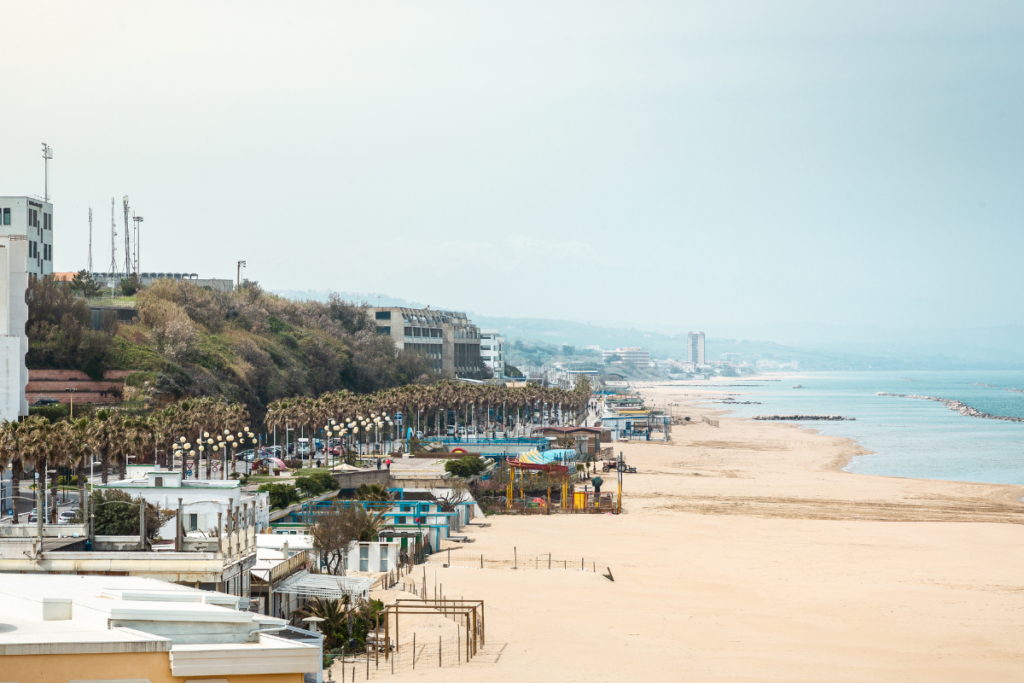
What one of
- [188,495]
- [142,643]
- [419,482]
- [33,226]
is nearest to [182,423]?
[419,482]

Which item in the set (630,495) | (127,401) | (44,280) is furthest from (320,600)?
(44,280)

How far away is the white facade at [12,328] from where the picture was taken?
5259cm

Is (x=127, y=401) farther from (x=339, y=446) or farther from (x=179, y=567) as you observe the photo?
(x=179, y=567)

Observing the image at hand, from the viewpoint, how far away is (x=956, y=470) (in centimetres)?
7912

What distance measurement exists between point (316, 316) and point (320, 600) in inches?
3877

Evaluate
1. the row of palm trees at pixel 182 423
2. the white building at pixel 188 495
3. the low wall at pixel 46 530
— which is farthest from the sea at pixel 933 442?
the low wall at pixel 46 530

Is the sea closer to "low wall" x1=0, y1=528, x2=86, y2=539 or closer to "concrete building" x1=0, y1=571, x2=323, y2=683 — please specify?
"low wall" x1=0, y1=528, x2=86, y2=539

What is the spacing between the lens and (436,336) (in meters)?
146

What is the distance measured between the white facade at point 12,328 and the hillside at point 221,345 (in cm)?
1365

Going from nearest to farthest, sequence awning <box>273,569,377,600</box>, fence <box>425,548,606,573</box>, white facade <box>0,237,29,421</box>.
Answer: awning <box>273,569,377,600</box>, fence <box>425,548,606,573</box>, white facade <box>0,237,29,421</box>

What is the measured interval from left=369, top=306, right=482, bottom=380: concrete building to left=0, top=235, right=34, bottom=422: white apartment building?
74.2 m

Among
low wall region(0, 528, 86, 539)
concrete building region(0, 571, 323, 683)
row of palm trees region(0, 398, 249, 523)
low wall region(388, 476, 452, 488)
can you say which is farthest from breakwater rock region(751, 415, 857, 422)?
concrete building region(0, 571, 323, 683)

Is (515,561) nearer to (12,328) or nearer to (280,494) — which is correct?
(280,494)

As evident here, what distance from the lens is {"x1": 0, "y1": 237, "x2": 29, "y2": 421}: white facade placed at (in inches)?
2071
